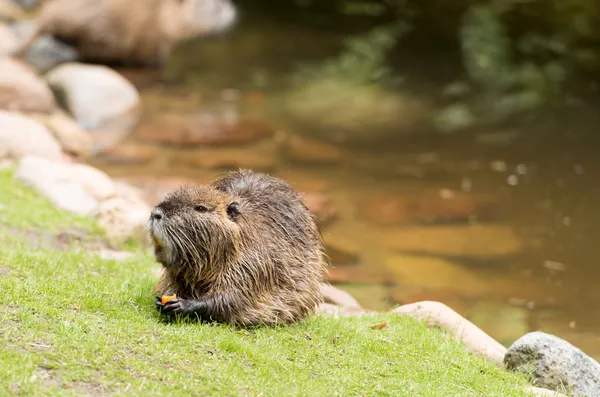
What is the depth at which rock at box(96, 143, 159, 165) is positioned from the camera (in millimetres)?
13617

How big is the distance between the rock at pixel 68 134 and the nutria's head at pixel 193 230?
7914 millimetres

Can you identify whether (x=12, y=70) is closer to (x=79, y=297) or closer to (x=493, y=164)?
(x=493, y=164)

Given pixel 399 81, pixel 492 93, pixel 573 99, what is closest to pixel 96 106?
pixel 399 81

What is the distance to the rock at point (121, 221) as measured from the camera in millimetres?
9048

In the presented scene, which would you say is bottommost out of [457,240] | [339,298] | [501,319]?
[339,298]

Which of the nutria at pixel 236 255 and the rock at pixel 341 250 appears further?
the rock at pixel 341 250

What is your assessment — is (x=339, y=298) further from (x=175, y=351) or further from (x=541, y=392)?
(x=175, y=351)

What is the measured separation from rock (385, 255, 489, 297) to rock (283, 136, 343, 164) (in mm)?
3644

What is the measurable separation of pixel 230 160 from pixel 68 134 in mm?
2585

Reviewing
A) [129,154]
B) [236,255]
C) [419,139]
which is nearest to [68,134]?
[129,154]

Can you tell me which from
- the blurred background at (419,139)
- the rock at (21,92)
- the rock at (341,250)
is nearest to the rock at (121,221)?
the blurred background at (419,139)

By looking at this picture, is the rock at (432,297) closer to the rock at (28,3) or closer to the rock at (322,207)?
the rock at (322,207)

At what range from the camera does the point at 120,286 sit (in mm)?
6398

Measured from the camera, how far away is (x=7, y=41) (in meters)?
18.2
